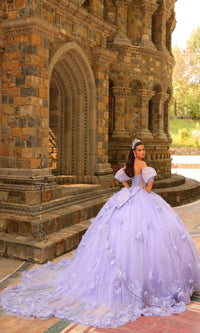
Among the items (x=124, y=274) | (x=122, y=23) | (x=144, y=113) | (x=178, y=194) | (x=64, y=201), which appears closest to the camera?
(x=124, y=274)

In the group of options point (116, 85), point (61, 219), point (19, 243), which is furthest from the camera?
point (116, 85)

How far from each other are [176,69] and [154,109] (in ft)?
151

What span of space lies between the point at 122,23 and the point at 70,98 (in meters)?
5.33

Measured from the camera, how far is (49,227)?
6.60m

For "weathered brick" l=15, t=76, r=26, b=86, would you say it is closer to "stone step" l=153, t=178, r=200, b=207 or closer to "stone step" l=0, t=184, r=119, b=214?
"stone step" l=0, t=184, r=119, b=214

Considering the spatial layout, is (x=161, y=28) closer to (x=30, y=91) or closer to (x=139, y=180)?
(x=30, y=91)

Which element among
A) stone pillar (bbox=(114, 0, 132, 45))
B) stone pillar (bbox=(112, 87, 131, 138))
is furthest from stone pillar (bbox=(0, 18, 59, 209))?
stone pillar (bbox=(114, 0, 132, 45))

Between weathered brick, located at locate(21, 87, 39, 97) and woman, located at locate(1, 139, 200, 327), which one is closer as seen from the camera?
woman, located at locate(1, 139, 200, 327)

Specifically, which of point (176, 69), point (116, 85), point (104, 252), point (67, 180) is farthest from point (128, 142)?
point (176, 69)

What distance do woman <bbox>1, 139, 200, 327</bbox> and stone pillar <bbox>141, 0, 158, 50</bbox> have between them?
408 inches

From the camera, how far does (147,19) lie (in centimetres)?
1378

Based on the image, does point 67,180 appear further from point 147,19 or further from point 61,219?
point 147,19

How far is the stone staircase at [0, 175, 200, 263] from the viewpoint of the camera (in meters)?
6.05

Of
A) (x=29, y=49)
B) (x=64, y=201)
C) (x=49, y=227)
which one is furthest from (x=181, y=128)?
(x=49, y=227)
